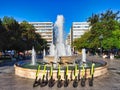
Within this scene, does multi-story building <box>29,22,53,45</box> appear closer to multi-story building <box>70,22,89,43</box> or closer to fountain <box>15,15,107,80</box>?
multi-story building <box>70,22,89,43</box>

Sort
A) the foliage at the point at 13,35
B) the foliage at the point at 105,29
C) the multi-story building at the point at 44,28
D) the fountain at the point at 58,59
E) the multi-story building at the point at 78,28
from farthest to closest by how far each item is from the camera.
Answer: the multi-story building at the point at 78,28 → the multi-story building at the point at 44,28 → the foliage at the point at 105,29 → the foliage at the point at 13,35 → the fountain at the point at 58,59

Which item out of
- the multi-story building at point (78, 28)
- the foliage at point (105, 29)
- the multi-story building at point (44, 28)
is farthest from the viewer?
the multi-story building at point (78, 28)

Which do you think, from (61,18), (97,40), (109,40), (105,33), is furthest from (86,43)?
(61,18)

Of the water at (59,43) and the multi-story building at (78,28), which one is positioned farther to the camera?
the multi-story building at (78,28)

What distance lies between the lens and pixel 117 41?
51125 mm

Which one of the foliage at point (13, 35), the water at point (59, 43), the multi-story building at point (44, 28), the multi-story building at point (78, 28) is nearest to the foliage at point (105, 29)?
the foliage at point (13, 35)

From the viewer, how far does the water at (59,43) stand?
1035 inches

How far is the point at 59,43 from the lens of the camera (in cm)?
2703

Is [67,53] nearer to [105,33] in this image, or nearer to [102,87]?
[102,87]

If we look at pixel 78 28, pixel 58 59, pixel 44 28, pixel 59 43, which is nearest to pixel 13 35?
pixel 59 43

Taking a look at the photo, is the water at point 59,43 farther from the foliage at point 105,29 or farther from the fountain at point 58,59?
the foliage at point 105,29

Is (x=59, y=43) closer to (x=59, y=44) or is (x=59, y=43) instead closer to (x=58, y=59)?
(x=59, y=44)

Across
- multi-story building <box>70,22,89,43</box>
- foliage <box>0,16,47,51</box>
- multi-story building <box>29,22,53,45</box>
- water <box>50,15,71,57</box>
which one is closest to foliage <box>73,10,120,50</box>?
foliage <box>0,16,47,51</box>

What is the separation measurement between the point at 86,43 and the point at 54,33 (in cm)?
5222
